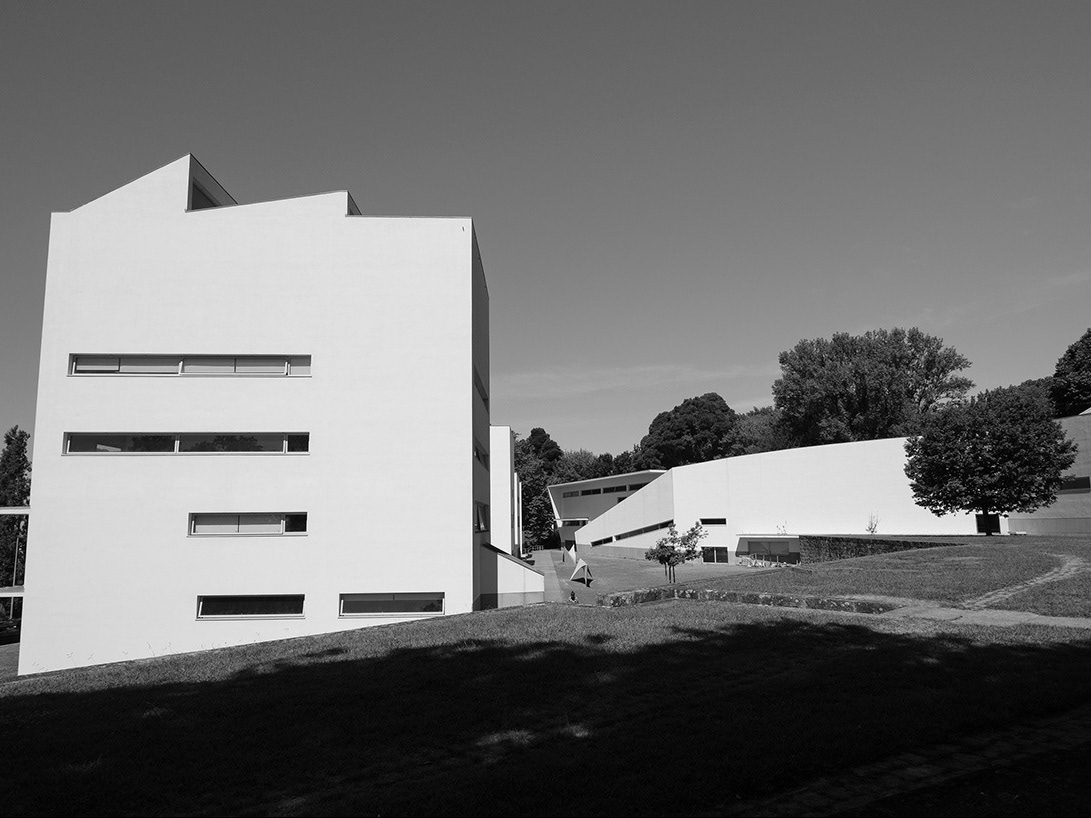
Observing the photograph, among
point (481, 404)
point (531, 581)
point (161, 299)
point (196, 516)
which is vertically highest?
point (161, 299)

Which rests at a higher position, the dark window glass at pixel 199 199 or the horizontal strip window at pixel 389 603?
the dark window glass at pixel 199 199

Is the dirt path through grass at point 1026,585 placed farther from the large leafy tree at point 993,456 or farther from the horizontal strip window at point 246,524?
the horizontal strip window at point 246,524

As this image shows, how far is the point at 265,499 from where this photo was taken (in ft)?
67.9

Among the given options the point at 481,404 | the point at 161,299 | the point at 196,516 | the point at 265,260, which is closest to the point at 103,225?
the point at 161,299

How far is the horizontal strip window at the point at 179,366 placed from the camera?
834 inches

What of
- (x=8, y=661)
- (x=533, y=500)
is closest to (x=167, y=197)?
(x=8, y=661)

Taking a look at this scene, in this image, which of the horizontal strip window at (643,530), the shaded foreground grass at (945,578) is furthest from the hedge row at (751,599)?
the horizontal strip window at (643,530)

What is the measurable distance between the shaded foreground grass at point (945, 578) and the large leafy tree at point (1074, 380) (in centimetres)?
4224

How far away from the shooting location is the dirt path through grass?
11875 mm

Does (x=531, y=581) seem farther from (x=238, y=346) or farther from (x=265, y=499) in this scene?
(x=238, y=346)

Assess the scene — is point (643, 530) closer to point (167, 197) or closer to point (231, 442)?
point (231, 442)

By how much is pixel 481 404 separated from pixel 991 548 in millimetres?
16792

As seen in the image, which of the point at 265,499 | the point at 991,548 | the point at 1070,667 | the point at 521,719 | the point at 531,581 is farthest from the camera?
the point at 531,581

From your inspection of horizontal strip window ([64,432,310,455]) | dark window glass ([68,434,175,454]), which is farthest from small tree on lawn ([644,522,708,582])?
dark window glass ([68,434,175,454])
